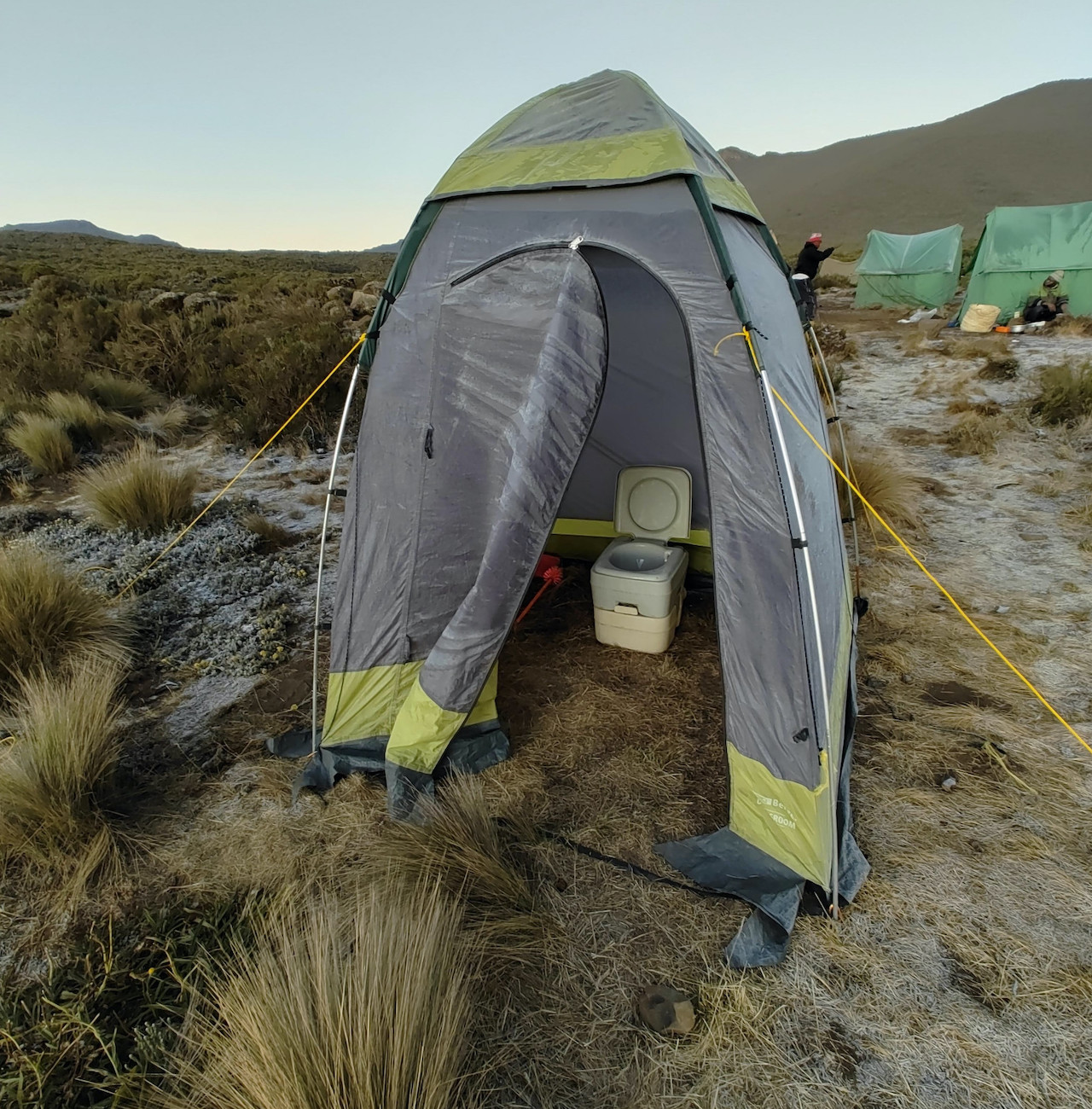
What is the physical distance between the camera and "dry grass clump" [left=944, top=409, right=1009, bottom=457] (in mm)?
6457

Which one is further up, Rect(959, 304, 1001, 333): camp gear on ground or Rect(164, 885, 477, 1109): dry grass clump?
Rect(959, 304, 1001, 333): camp gear on ground

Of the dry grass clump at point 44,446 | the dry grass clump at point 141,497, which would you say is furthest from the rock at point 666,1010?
the dry grass clump at point 44,446

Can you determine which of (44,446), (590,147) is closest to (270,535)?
(44,446)

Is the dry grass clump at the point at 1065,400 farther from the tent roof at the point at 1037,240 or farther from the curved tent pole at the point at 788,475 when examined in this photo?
the curved tent pole at the point at 788,475

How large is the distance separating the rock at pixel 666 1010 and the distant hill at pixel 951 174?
172ft

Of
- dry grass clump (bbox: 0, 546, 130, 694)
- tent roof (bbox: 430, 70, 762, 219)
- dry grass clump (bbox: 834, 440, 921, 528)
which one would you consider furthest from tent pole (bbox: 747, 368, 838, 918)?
dry grass clump (bbox: 0, 546, 130, 694)

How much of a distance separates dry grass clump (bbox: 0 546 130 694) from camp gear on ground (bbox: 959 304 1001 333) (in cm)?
1384

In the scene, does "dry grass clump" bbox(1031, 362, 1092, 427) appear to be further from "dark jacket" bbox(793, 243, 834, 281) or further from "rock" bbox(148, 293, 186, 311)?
"rock" bbox(148, 293, 186, 311)

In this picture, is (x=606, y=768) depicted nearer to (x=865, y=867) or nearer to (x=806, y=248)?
(x=865, y=867)

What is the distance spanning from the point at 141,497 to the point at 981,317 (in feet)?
44.1

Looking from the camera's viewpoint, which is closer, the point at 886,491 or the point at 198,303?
the point at 886,491

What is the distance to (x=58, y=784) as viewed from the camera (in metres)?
2.32

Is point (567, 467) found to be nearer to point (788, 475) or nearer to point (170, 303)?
point (788, 475)

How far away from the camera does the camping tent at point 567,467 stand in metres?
2.13
